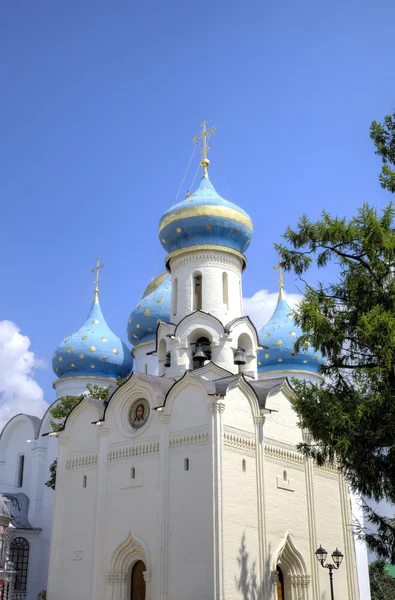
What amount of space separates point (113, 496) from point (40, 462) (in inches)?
329

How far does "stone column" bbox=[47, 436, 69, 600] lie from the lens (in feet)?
54.6

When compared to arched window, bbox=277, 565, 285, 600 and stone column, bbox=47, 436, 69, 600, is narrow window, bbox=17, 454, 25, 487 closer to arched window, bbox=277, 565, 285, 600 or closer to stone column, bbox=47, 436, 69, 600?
stone column, bbox=47, 436, 69, 600

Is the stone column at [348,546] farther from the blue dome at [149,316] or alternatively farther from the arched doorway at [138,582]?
the blue dome at [149,316]

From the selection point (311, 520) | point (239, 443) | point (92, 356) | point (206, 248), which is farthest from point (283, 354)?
point (239, 443)

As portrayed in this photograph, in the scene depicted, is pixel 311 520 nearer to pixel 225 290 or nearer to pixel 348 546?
pixel 348 546

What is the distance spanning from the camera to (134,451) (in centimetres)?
1645

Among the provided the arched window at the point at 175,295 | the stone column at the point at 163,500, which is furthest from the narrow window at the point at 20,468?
the stone column at the point at 163,500

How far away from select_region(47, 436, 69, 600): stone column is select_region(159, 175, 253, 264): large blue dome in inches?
242

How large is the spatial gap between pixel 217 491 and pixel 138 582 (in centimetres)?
308

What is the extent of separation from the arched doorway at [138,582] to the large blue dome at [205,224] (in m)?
8.25

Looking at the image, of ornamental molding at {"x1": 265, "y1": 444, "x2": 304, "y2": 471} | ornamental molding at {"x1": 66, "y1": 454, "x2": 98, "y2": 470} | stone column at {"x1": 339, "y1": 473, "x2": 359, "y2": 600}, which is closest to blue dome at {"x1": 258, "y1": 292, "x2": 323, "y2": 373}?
stone column at {"x1": 339, "y1": 473, "x2": 359, "y2": 600}

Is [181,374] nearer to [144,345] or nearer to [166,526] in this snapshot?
[166,526]

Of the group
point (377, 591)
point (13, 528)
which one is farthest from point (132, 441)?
point (377, 591)

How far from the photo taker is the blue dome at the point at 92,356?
81.2 feet
